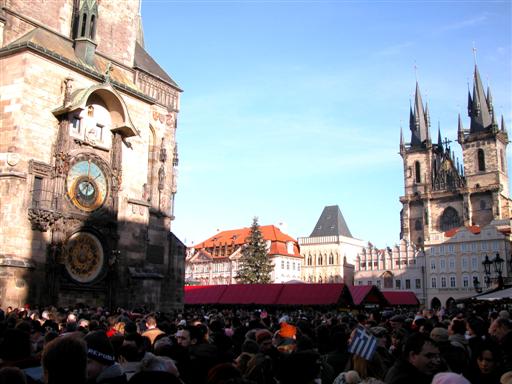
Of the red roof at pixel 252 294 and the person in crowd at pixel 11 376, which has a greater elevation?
the red roof at pixel 252 294

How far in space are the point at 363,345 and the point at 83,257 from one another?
659 inches

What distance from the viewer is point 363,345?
520 cm

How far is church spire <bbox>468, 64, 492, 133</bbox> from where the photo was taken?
95125mm

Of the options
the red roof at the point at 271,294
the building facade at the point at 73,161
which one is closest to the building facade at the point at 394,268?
the red roof at the point at 271,294

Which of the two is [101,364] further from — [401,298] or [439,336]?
[401,298]

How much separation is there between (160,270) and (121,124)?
24.5 feet

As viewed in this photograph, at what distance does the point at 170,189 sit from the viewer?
94.9 feet

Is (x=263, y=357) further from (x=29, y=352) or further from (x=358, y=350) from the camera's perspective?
(x=29, y=352)

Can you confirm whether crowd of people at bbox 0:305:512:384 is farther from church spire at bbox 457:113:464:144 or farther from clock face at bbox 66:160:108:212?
church spire at bbox 457:113:464:144

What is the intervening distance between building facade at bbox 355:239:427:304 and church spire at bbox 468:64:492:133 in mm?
25729

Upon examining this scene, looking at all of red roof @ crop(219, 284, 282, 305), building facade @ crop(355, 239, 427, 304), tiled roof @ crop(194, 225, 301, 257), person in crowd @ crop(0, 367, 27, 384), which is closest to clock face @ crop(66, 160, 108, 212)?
red roof @ crop(219, 284, 282, 305)

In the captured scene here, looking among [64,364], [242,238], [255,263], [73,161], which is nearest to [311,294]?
[73,161]

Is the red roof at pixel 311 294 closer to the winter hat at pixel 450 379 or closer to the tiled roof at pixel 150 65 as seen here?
the tiled roof at pixel 150 65

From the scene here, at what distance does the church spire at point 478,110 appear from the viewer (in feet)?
312
